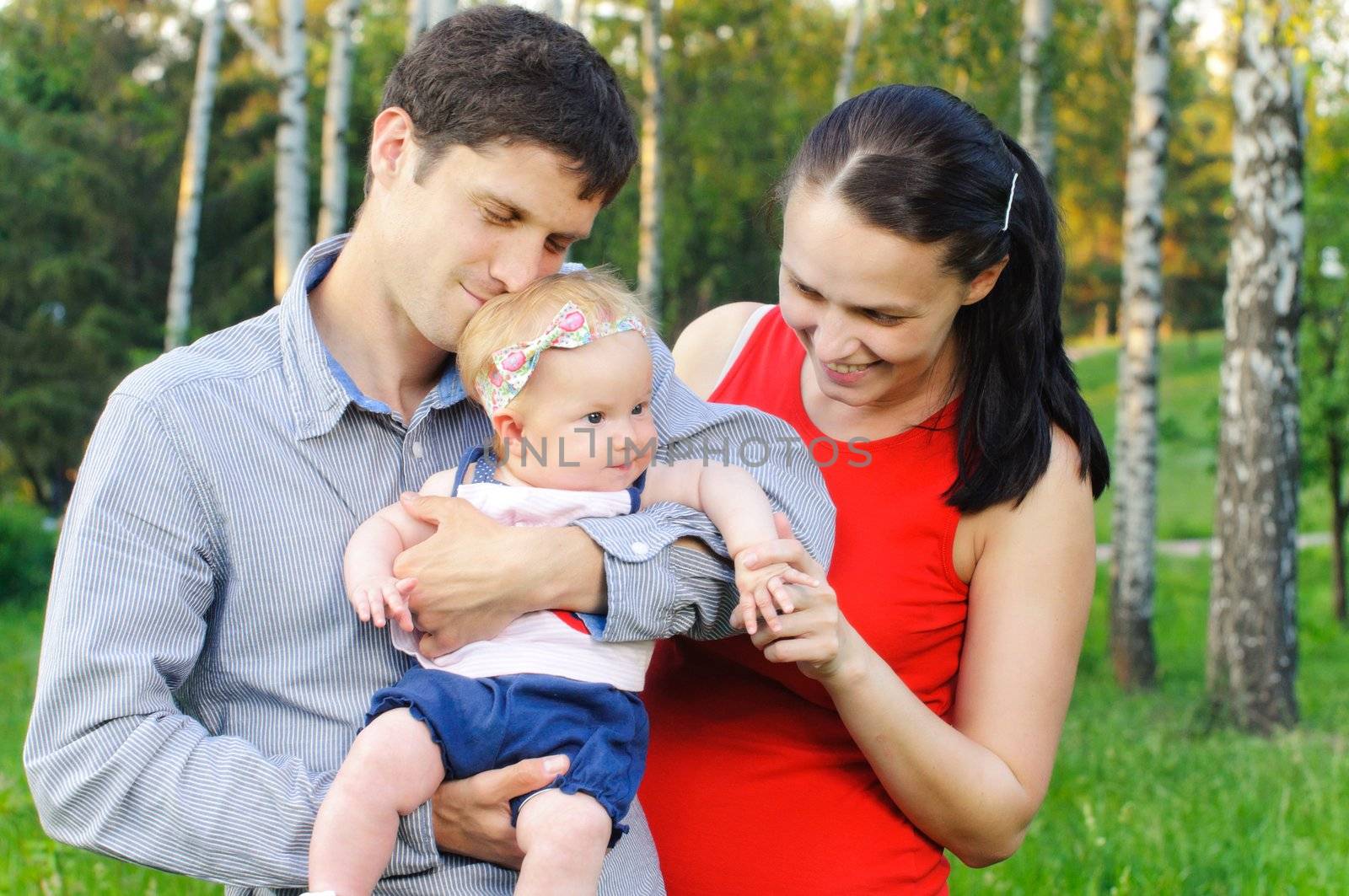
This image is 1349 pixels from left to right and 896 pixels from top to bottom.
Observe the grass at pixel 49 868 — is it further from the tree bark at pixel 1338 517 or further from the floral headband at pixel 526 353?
the tree bark at pixel 1338 517

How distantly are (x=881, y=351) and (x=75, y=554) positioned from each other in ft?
4.88

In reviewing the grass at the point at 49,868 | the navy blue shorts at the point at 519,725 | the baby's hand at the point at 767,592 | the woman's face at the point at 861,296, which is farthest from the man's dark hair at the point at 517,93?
the grass at the point at 49,868

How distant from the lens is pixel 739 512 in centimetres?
233

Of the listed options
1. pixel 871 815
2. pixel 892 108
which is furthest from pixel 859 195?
pixel 871 815

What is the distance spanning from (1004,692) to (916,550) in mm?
318

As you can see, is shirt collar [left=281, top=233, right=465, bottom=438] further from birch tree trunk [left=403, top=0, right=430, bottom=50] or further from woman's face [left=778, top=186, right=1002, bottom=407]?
birch tree trunk [left=403, top=0, right=430, bottom=50]

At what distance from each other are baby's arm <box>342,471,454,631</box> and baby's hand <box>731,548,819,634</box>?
0.55 meters

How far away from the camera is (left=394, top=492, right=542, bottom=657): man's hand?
7.03 ft

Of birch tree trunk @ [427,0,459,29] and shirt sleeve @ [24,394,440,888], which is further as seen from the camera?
birch tree trunk @ [427,0,459,29]

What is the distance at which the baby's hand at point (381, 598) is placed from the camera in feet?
6.84

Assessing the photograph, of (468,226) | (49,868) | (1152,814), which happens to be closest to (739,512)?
(468,226)

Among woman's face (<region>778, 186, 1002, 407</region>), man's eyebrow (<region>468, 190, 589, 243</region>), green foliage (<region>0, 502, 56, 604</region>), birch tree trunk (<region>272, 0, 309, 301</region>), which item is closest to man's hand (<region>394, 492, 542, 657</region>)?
man's eyebrow (<region>468, 190, 589, 243</region>)

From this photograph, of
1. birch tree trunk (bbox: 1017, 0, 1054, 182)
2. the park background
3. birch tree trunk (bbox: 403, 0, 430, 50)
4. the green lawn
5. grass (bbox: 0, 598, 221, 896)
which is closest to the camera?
grass (bbox: 0, 598, 221, 896)

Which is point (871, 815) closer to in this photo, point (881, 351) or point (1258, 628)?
point (881, 351)
